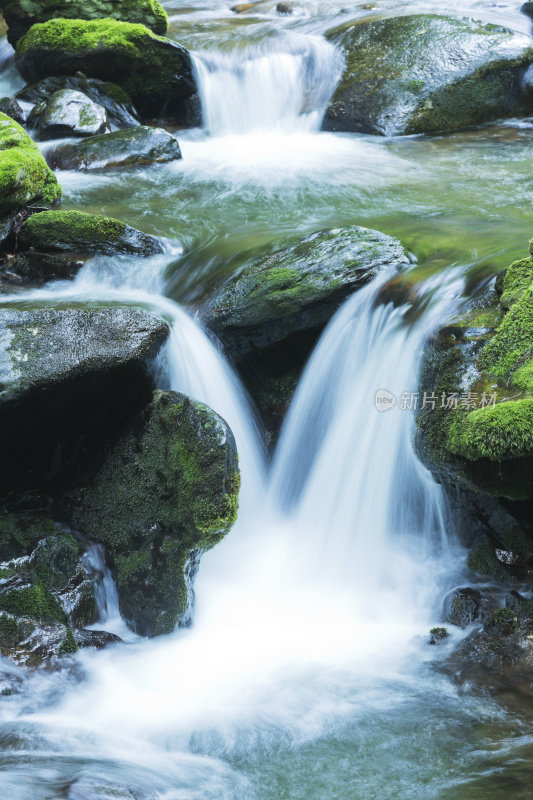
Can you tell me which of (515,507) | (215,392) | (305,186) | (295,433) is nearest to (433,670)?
(515,507)

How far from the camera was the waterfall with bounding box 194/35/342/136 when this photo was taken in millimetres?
12102

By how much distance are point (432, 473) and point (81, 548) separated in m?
2.31

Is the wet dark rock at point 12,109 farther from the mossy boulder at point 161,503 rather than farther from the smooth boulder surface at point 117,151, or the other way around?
the mossy boulder at point 161,503

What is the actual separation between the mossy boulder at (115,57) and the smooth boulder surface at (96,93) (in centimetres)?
24

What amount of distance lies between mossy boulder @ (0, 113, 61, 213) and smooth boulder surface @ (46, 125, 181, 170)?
5.05 ft

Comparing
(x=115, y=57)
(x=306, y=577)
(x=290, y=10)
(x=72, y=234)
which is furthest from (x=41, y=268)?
(x=290, y=10)

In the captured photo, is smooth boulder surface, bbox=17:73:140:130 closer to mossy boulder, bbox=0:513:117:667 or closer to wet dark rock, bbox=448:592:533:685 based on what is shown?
mossy boulder, bbox=0:513:117:667

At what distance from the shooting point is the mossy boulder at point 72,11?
1241cm

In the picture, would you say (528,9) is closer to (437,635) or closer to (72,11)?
(72,11)

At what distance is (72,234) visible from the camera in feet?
22.1

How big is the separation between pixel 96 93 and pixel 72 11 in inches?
77.6

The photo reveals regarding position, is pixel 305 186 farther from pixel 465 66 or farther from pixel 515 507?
pixel 515 507

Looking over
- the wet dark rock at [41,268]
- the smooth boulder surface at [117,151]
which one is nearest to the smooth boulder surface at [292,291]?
the wet dark rock at [41,268]

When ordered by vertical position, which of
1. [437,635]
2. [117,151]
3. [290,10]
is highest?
[290,10]
